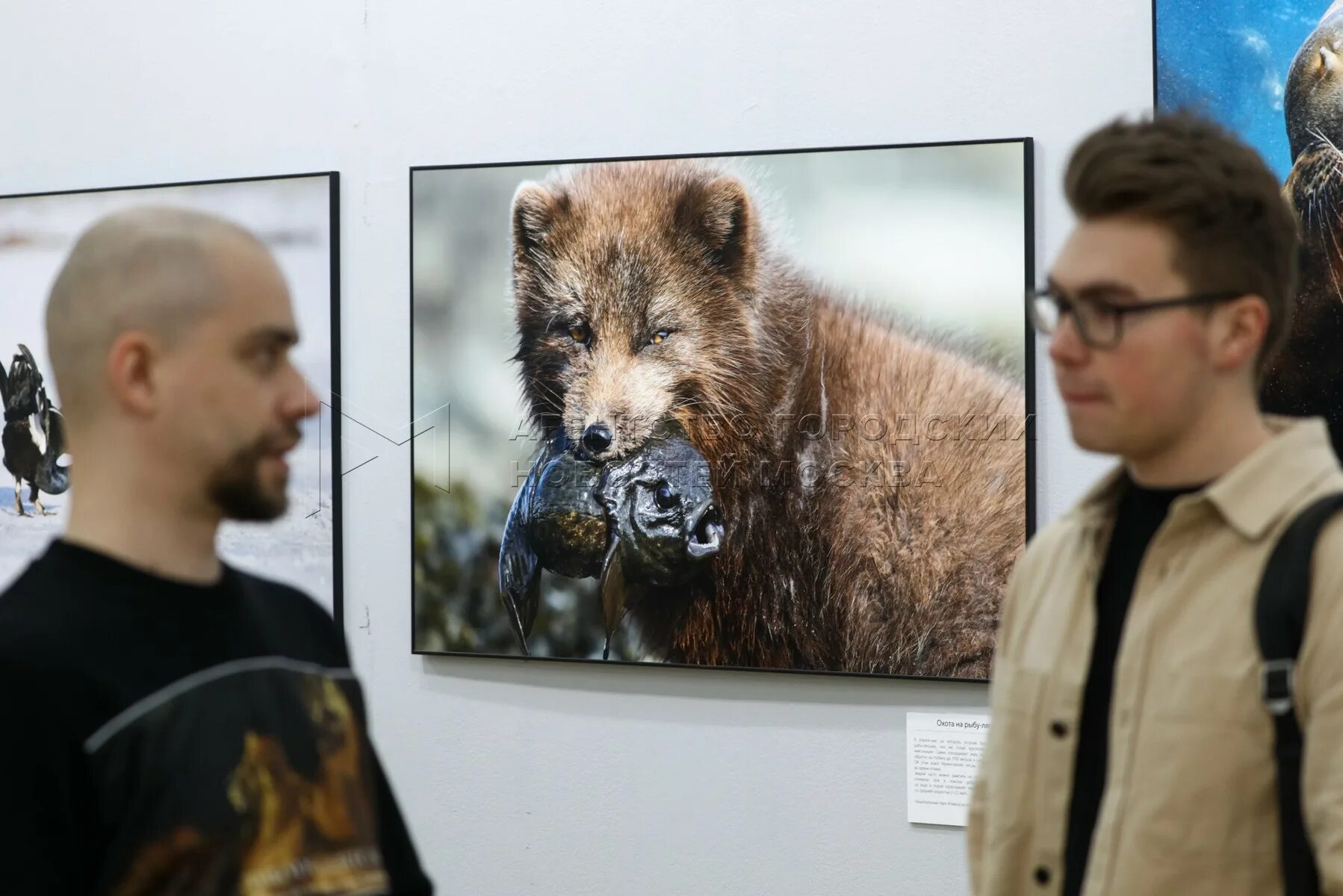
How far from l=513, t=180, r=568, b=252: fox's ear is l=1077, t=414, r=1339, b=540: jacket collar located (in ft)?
5.55

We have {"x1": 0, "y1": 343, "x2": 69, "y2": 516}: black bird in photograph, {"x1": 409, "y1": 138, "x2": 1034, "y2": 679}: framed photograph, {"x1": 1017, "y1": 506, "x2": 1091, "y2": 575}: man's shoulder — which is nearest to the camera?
{"x1": 1017, "y1": 506, "x2": 1091, "y2": 575}: man's shoulder

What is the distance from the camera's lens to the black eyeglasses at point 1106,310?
133cm

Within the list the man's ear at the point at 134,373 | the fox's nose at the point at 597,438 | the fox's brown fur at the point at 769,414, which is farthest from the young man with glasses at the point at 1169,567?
the fox's nose at the point at 597,438

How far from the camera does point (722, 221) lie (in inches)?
106

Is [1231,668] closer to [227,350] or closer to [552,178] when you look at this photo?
[227,350]

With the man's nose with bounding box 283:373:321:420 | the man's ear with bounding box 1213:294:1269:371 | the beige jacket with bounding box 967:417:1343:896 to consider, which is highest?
the man's ear with bounding box 1213:294:1269:371

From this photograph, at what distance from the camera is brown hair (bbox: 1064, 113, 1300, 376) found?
1333mm

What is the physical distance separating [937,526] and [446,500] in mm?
982

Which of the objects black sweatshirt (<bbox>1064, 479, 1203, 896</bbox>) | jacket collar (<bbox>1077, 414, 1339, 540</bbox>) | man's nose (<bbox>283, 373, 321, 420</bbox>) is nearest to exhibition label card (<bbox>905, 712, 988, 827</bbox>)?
black sweatshirt (<bbox>1064, 479, 1203, 896</bbox>)

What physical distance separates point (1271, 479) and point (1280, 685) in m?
0.19

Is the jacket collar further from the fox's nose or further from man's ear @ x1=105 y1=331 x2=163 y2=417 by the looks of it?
the fox's nose

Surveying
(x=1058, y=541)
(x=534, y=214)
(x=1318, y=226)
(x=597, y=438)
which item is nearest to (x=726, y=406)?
(x=597, y=438)

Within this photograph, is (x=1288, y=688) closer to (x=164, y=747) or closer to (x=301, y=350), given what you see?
(x=164, y=747)

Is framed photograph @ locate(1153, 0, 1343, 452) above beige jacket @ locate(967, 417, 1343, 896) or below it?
above
